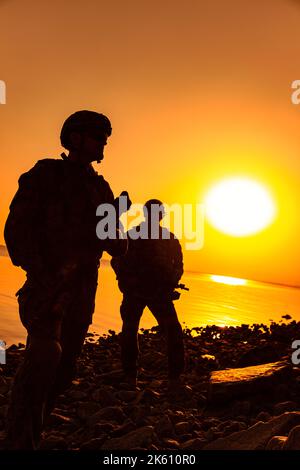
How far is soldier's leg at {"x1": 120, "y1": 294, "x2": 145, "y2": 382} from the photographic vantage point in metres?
6.58

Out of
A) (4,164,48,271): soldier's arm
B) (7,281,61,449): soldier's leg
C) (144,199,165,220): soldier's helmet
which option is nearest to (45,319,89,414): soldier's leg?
(7,281,61,449): soldier's leg

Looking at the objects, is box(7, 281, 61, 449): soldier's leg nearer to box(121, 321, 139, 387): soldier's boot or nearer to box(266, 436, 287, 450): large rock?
box(266, 436, 287, 450): large rock

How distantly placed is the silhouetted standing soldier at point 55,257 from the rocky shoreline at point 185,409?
4.46 feet

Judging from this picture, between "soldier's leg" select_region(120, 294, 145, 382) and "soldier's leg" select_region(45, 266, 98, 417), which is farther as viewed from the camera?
"soldier's leg" select_region(120, 294, 145, 382)

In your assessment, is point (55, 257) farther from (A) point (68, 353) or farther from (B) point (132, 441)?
(B) point (132, 441)

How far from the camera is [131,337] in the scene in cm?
658

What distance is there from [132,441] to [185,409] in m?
1.66

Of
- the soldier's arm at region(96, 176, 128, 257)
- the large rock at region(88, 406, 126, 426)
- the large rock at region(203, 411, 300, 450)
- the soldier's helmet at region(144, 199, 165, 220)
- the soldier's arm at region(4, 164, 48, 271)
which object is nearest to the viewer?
the soldier's arm at region(4, 164, 48, 271)

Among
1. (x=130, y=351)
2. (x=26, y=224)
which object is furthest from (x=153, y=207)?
(x=26, y=224)

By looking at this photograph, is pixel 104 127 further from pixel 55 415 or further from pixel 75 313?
pixel 55 415
